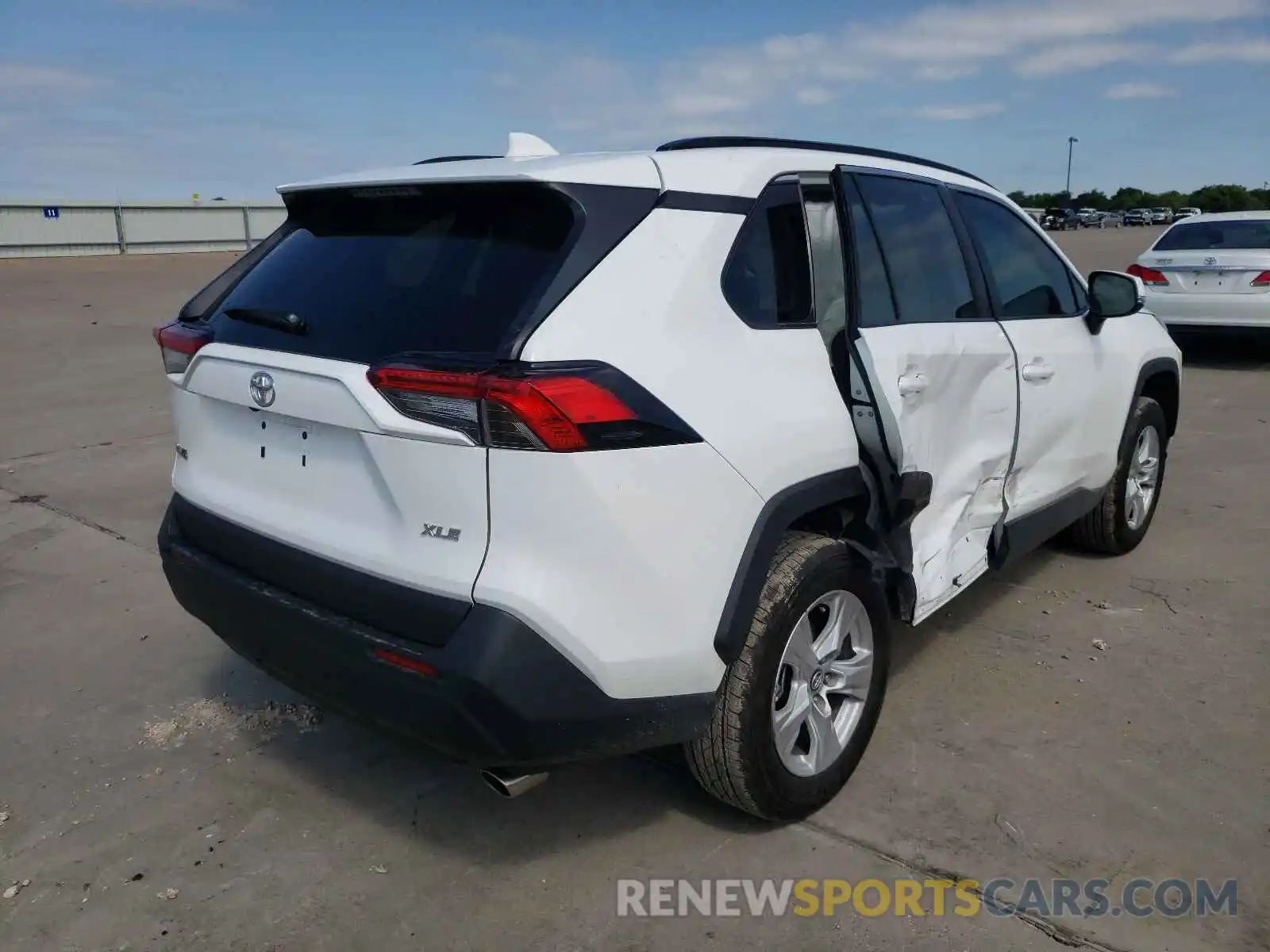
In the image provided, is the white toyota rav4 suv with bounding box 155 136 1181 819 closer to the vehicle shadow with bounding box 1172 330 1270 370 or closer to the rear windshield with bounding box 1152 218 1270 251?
the vehicle shadow with bounding box 1172 330 1270 370

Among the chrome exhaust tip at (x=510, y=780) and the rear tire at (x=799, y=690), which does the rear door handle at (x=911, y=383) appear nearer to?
the rear tire at (x=799, y=690)

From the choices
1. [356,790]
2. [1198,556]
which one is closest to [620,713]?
[356,790]

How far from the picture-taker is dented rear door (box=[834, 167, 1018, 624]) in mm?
2982

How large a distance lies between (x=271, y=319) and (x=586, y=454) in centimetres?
104

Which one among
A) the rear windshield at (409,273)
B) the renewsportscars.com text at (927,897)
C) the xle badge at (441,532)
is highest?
the rear windshield at (409,273)

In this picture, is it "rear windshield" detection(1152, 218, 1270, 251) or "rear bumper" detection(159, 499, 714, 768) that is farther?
"rear windshield" detection(1152, 218, 1270, 251)

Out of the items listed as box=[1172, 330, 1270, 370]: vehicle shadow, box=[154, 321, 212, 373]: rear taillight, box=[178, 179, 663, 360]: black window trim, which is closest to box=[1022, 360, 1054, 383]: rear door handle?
box=[178, 179, 663, 360]: black window trim

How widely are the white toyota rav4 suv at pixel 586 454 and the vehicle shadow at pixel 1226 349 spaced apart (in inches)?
350

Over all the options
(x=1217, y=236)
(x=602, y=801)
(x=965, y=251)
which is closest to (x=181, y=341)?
(x=602, y=801)

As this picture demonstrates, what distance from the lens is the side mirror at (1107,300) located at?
4.32 metres

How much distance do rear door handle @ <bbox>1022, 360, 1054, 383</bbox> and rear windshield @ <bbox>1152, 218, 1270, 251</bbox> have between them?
8.13 metres

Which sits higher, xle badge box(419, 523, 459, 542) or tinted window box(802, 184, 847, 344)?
tinted window box(802, 184, 847, 344)

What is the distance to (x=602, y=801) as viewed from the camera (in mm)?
3033

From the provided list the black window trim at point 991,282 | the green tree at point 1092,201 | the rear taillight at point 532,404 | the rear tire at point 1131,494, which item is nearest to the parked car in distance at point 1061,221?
the green tree at point 1092,201
